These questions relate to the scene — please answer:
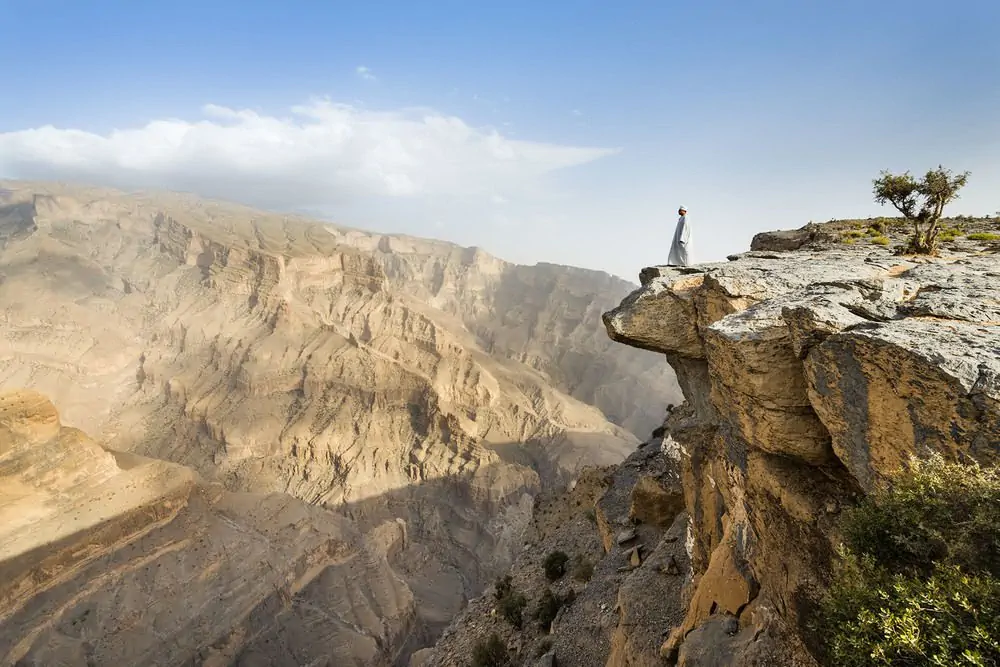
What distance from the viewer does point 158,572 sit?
31.5 metres

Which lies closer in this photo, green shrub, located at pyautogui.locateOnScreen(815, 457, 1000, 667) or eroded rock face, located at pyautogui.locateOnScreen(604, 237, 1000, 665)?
green shrub, located at pyautogui.locateOnScreen(815, 457, 1000, 667)

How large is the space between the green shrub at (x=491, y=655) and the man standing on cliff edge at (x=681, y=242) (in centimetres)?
1454

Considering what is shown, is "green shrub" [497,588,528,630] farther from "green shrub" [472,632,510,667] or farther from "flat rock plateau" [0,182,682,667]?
"flat rock plateau" [0,182,682,667]

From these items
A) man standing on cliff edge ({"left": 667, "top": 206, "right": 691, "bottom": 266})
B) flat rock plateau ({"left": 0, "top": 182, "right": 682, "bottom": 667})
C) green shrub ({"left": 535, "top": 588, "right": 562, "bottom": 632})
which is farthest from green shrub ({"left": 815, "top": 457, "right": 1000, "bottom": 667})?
flat rock plateau ({"left": 0, "top": 182, "right": 682, "bottom": 667})

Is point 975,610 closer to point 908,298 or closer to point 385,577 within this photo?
point 908,298

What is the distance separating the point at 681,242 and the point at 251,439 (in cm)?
5964

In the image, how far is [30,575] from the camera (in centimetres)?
2909

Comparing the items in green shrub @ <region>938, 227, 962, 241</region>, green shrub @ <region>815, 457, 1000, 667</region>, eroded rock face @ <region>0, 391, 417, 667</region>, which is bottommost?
eroded rock face @ <region>0, 391, 417, 667</region>

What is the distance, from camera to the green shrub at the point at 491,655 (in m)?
16.0

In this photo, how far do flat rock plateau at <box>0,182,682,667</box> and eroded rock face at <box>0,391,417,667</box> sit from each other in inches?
5.4

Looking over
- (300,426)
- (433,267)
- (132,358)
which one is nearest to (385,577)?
(300,426)

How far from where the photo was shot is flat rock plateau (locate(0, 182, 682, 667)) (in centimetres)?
3058

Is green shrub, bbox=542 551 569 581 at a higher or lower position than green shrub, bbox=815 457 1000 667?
lower

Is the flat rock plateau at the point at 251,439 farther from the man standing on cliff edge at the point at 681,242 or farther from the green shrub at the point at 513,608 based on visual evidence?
the man standing on cliff edge at the point at 681,242
